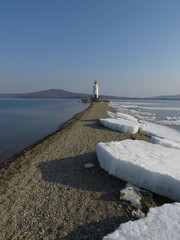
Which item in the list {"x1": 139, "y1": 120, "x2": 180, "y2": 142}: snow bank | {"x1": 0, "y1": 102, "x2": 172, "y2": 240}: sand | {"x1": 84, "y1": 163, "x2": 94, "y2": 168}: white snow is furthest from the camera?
{"x1": 139, "y1": 120, "x2": 180, "y2": 142}: snow bank

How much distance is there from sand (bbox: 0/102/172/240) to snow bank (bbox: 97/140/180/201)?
281 mm

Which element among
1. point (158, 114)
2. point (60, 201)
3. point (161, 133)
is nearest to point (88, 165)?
point (60, 201)

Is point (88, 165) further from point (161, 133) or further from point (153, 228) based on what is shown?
point (161, 133)

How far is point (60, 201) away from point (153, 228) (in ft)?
6.92

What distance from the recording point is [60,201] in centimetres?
400

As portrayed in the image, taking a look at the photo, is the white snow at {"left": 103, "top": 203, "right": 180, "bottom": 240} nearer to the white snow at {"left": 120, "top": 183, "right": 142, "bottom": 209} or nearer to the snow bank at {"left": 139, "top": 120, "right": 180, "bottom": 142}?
the white snow at {"left": 120, "top": 183, "right": 142, "bottom": 209}

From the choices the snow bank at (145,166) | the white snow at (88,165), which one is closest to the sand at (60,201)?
the white snow at (88,165)

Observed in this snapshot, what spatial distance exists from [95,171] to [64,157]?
5.56 feet

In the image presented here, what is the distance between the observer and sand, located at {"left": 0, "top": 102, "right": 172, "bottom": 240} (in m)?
3.18

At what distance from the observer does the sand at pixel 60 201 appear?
3182 mm

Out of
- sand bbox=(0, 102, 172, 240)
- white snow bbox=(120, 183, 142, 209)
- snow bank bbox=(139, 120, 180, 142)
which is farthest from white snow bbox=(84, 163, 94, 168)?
snow bank bbox=(139, 120, 180, 142)

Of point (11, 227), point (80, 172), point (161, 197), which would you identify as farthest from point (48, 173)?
point (161, 197)

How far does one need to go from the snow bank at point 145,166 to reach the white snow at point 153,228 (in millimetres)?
895

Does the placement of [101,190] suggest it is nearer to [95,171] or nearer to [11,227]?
[95,171]
